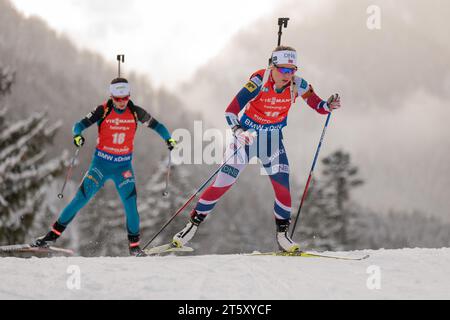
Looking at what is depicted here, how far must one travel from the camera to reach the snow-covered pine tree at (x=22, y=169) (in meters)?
15.6

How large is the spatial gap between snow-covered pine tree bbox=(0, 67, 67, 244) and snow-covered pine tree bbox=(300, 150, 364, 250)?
1296 cm

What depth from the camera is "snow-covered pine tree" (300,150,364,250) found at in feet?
81.8

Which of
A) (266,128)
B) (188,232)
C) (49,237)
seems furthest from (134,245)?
(266,128)

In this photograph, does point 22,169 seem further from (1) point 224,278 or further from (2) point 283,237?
(1) point 224,278

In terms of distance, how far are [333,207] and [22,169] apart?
49.0 ft

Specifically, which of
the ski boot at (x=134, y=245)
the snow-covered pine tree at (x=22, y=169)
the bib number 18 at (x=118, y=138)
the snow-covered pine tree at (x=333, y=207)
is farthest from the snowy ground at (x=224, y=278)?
the snow-covered pine tree at (x=333, y=207)

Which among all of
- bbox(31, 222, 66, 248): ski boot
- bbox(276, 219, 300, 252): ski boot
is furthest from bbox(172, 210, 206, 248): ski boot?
bbox(31, 222, 66, 248): ski boot

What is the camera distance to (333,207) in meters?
25.1

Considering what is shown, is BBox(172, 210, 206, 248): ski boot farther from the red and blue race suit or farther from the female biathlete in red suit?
the red and blue race suit

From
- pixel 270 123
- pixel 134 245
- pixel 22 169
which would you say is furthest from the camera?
pixel 22 169

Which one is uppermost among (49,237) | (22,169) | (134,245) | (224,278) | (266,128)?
(22,169)

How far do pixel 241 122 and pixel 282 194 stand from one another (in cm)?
121
